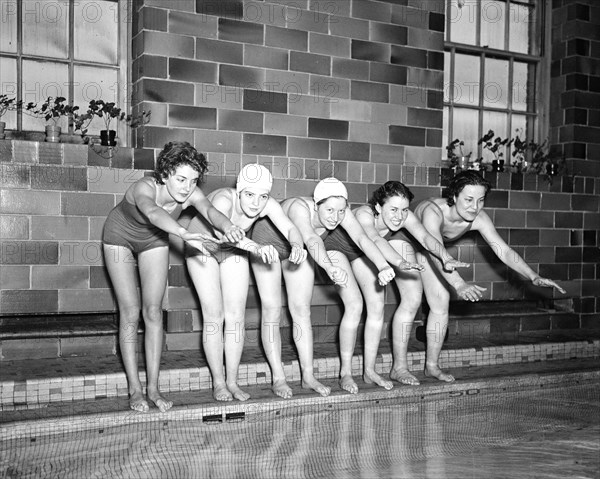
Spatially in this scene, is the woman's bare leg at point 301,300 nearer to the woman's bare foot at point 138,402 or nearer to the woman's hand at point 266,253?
the woman's hand at point 266,253

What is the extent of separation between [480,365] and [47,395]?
342cm

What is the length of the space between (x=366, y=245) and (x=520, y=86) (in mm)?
3838

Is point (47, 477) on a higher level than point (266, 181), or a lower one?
lower

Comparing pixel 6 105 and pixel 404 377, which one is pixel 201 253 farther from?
pixel 6 105

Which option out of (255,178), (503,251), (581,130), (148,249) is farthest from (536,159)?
(148,249)

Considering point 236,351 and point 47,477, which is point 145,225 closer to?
point 236,351

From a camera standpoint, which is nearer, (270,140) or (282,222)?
(282,222)

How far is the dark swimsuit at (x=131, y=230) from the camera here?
4.33 meters

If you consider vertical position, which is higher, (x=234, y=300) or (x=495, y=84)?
(x=495, y=84)

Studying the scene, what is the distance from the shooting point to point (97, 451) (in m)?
3.67

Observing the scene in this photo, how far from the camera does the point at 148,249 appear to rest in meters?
4.41

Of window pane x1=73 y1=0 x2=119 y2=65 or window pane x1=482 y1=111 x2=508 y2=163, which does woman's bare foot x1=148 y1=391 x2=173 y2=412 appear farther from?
window pane x1=482 y1=111 x2=508 y2=163

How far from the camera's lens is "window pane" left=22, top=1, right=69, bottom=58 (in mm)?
5488

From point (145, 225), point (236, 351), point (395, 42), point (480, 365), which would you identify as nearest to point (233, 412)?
point (236, 351)
